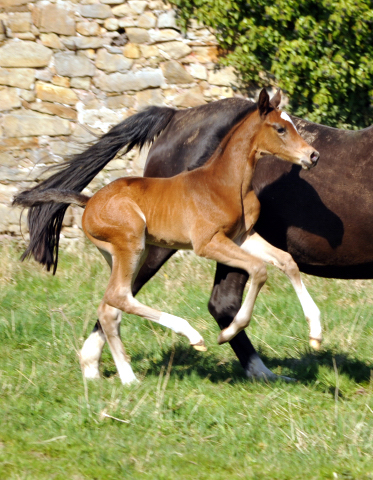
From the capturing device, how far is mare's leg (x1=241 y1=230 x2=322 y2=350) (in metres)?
3.44

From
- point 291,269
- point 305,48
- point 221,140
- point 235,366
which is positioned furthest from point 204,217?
point 305,48

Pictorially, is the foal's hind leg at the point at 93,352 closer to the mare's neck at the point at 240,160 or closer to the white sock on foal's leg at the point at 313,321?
the mare's neck at the point at 240,160

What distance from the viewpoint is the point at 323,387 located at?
13.1 feet

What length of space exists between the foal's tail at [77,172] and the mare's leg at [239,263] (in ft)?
3.97

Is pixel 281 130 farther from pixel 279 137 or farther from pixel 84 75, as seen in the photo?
pixel 84 75

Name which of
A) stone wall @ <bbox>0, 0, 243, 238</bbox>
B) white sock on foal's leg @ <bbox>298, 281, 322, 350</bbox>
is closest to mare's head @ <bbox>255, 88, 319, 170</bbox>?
white sock on foal's leg @ <bbox>298, 281, 322, 350</bbox>

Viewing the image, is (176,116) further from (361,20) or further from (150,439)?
(361,20)

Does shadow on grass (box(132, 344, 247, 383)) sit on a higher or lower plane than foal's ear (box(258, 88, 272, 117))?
lower

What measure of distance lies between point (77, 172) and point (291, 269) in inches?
67.1

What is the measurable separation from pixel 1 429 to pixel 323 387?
1910mm

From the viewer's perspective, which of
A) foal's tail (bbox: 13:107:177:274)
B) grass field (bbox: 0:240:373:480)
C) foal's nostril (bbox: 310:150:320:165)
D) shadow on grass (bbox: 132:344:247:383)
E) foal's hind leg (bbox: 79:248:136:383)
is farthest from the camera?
foal's tail (bbox: 13:107:177:274)

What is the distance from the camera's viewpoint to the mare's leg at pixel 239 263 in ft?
11.2

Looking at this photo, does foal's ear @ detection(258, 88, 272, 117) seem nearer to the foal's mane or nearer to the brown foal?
the brown foal

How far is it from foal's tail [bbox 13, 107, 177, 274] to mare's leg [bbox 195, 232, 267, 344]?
3.97 ft
